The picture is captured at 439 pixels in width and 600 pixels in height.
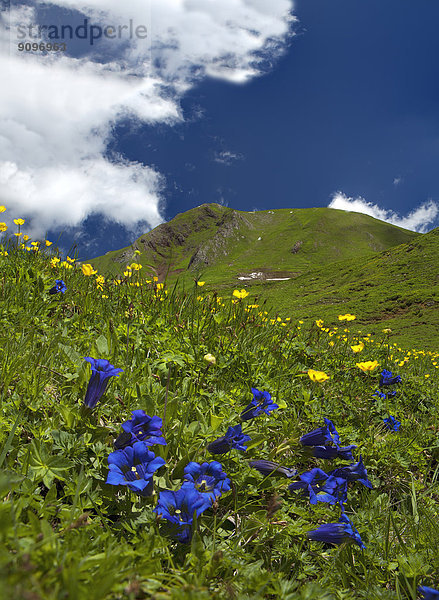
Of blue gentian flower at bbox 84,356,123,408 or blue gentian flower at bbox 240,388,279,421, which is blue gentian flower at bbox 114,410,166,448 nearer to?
blue gentian flower at bbox 84,356,123,408

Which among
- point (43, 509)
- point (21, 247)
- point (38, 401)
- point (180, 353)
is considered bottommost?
point (43, 509)

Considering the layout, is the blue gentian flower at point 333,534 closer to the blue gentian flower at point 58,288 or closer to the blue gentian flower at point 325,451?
the blue gentian flower at point 325,451

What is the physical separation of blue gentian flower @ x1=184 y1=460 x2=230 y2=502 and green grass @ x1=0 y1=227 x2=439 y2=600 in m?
0.10

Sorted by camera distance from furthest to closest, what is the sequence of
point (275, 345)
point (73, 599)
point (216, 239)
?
point (216, 239), point (275, 345), point (73, 599)

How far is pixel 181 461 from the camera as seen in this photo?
1998mm

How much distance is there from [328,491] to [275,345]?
2542 mm

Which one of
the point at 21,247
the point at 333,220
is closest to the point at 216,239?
the point at 333,220

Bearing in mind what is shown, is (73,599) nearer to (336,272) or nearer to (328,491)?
(328,491)

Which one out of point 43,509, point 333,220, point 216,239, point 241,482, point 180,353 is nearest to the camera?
point 43,509

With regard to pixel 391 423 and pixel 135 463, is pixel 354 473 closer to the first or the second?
pixel 135 463

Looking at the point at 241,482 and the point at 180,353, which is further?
the point at 180,353

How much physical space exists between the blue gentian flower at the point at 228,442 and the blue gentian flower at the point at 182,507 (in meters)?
0.41

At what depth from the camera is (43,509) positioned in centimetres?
157

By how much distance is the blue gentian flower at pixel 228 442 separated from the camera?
198 cm
